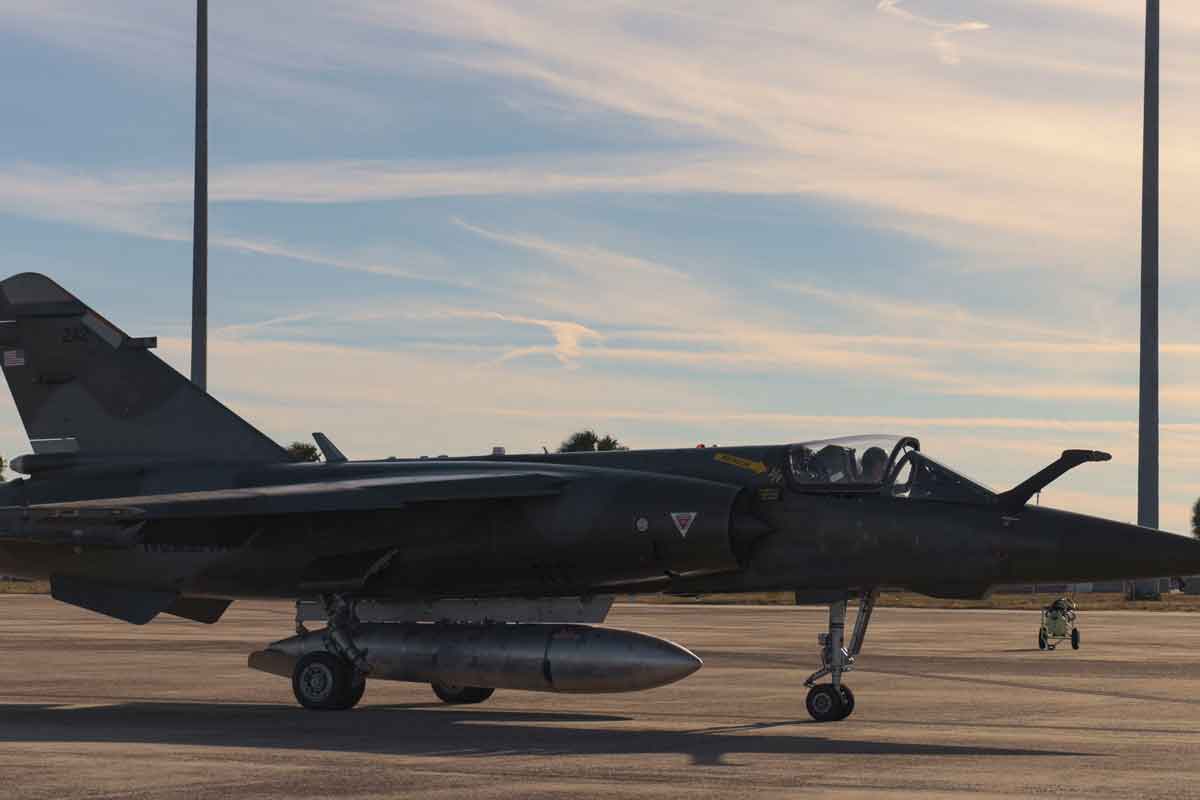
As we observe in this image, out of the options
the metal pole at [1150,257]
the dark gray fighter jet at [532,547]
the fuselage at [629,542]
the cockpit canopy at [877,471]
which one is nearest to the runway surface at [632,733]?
the dark gray fighter jet at [532,547]

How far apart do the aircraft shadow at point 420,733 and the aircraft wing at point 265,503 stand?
A: 2058 mm

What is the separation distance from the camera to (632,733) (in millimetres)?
A: 16641

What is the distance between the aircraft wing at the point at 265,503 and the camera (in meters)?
18.7

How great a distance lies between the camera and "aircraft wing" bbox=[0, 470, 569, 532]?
1872cm

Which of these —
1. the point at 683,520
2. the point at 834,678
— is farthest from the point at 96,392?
the point at 834,678

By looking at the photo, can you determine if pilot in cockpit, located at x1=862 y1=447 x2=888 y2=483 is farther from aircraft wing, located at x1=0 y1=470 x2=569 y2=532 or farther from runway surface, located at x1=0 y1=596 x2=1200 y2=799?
aircraft wing, located at x1=0 y1=470 x2=569 y2=532

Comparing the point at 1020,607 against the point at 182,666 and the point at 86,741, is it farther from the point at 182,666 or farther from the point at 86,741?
the point at 86,741

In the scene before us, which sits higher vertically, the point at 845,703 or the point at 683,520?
the point at 683,520

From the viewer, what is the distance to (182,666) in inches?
1053

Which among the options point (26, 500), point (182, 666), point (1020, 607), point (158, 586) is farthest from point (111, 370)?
point (1020, 607)

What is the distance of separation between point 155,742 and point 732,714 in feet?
20.7

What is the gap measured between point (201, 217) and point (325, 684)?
1965cm

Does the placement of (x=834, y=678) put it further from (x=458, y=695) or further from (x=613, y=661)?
(x=458, y=695)

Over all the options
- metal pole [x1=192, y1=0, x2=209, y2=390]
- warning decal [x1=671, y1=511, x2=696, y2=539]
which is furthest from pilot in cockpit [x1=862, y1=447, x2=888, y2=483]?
metal pole [x1=192, y1=0, x2=209, y2=390]
